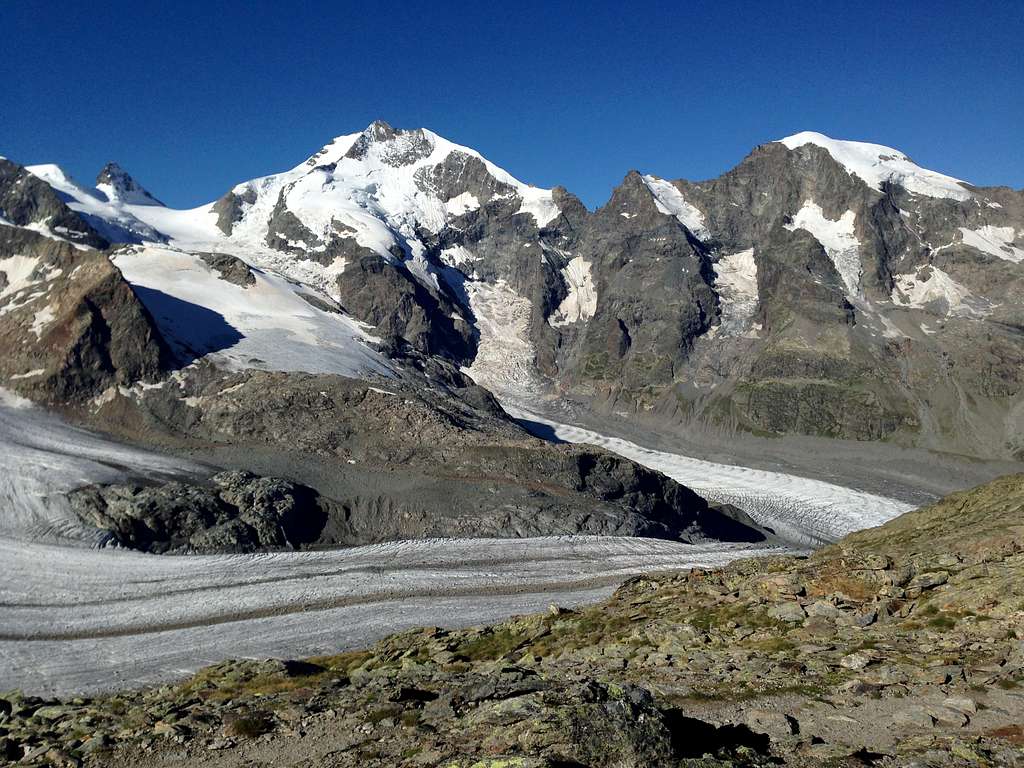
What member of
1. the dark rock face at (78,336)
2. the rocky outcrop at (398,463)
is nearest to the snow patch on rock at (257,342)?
the rocky outcrop at (398,463)

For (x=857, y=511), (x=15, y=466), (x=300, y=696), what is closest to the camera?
(x=300, y=696)

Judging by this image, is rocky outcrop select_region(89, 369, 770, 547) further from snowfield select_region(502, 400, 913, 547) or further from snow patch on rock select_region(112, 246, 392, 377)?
snowfield select_region(502, 400, 913, 547)

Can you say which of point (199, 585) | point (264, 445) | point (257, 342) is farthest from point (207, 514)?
point (257, 342)

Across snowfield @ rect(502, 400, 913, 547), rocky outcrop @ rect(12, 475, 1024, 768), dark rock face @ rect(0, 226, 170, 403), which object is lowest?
snowfield @ rect(502, 400, 913, 547)

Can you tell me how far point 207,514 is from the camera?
361ft

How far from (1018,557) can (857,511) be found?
486ft

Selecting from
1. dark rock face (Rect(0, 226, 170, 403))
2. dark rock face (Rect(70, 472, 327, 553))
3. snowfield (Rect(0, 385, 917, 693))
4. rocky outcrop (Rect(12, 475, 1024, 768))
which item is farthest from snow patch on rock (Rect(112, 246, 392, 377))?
rocky outcrop (Rect(12, 475, 1024, 768))

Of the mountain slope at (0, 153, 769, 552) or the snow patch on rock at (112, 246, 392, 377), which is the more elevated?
the snow patch on rock at (112, 246, 392, 377)

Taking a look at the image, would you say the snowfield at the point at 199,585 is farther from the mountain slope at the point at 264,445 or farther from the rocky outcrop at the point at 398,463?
the rocky outcrop at the point at 398,463

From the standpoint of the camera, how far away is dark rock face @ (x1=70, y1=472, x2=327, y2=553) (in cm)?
10356

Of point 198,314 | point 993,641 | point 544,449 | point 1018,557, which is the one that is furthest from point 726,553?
point 198,314

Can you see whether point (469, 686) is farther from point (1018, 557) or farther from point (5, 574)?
point (5, 574)

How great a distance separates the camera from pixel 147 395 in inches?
6019

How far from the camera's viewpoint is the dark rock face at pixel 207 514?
340 ft
